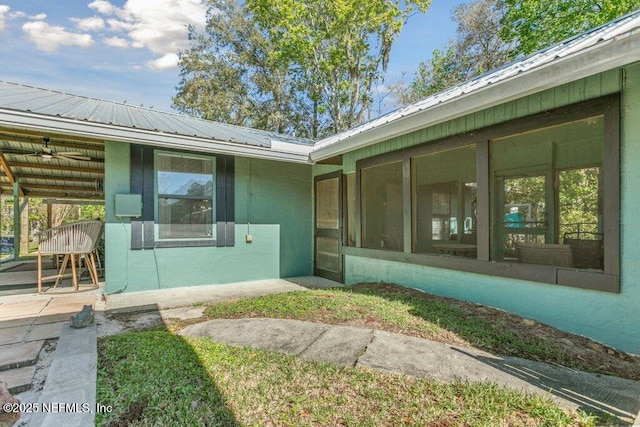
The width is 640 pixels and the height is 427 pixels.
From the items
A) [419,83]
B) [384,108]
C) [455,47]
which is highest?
[455,47]

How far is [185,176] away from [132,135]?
47.0 inches

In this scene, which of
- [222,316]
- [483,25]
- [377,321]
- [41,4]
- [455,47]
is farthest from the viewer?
[455,47]

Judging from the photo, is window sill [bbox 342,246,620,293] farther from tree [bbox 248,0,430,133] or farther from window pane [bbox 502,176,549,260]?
tree [bbox 248,0,430,133]

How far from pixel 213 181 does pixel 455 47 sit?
13727 millimetres

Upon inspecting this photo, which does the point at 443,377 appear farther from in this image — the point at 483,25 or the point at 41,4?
the point at 483,25

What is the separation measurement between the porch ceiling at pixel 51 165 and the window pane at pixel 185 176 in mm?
1023

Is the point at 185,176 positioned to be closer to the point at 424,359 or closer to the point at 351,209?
the point at 351,209

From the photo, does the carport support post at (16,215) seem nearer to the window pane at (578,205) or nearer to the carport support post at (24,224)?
the carport support post at (24,224)

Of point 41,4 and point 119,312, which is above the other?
point 41,4

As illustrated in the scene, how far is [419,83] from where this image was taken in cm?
1602

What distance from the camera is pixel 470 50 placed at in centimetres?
1412

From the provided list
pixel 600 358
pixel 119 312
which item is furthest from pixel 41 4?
pixel 600 358

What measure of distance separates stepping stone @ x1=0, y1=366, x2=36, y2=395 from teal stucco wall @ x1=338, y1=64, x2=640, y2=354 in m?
4.04

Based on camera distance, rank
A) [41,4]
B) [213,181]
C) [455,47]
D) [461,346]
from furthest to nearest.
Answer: [455,47] → [41,4] → [213,181] → [461,346]
